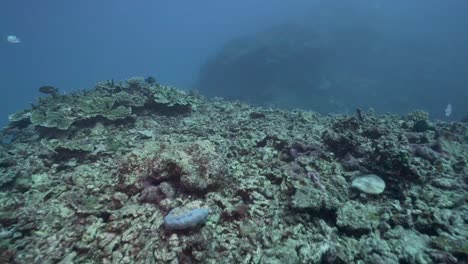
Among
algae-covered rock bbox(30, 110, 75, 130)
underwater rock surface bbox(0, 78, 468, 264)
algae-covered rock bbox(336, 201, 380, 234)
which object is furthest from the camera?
algae-covered rock bbox(30, 110, 75, 130)

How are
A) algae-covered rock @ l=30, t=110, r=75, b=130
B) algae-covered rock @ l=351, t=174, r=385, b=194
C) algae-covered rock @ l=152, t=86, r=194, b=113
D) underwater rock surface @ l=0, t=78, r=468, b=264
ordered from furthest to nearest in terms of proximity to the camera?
1. algae-covered rock @ l=152, t=86, r=194, b=113
2. algae-covered rock @ l=30, t=110, r=75, b=130
3. algae-covered rock @ l=351, t=174, r=385, b=194
4. underwater rock surface @ l=0, t=78, r=468, b=264

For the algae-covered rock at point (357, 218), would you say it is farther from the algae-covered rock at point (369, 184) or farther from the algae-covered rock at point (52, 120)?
the algae-covered rock at point (52, 120)

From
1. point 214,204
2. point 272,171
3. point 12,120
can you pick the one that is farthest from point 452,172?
point 12,120

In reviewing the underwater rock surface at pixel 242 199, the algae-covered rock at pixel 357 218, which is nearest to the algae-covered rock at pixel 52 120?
the underwater rock surface at pixel 242 199

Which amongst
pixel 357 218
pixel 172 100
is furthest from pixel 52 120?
pixel 357 218

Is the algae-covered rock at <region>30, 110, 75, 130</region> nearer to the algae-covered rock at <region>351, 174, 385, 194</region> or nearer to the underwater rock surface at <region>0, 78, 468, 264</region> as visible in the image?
the underwater rock surface at <region>0, 78, 468, 264</region>

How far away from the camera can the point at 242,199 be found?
584 centimetres

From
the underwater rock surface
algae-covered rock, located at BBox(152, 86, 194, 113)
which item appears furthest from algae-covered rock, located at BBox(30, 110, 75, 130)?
algae-covered rock, located at BBox(152, 86, 194, 113)

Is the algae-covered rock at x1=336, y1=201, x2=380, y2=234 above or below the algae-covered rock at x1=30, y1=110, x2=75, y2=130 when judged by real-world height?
above

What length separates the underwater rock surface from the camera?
472cm

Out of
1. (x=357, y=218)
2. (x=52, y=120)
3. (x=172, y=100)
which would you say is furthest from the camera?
(x=172, y=100)

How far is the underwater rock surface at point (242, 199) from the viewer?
4723 millimetres

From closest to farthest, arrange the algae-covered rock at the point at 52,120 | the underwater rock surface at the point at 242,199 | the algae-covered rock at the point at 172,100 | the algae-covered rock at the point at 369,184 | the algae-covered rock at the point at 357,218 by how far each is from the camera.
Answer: the underwater rock surface at the point at 242,199 < the algae-covered rock at the point at 357,218 < the algae-covered rock at the point at 369,184 < the algae-covered rock at the point at 52,120 < the algae-covered rock at the point at 172,100

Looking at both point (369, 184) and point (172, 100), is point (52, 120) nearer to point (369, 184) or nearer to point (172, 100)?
point (172, 100)
